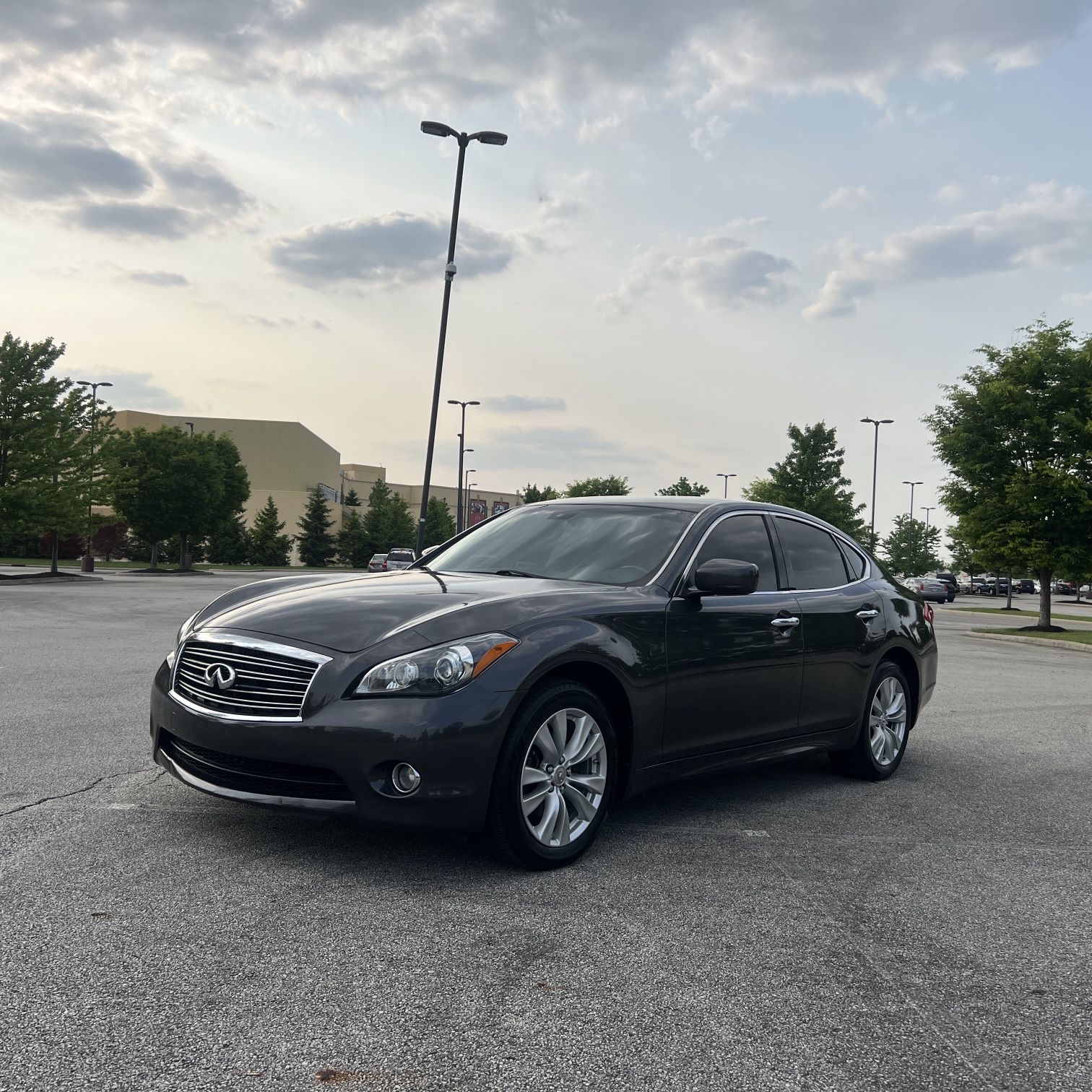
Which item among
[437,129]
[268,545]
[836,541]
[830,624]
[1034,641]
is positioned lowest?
[1034,641]

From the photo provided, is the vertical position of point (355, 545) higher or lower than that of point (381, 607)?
lower

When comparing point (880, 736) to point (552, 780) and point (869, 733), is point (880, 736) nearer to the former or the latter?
point (869, 733)

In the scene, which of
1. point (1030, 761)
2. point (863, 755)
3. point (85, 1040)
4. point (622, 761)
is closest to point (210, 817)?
point (622, 761)

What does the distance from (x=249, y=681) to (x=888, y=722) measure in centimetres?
415

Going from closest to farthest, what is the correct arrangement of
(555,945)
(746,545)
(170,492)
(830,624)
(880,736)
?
(555,945)
(746,545)
(830,624)
(880,736)
(170,492)

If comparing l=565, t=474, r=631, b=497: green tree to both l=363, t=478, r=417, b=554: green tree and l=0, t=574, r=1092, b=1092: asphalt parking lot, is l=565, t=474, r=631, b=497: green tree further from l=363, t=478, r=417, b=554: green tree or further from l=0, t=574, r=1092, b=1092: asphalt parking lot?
l=0, t=574, r=1092, b=1092: asphalt parking lot

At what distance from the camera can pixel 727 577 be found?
5176 mm

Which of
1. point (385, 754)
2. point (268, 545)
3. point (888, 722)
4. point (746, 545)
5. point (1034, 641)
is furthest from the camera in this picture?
point (268, 545)

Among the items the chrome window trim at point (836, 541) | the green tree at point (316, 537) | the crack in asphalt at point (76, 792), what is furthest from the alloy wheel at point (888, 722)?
the green tree at point (316, 537)

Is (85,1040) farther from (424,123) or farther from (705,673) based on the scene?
(424,123)

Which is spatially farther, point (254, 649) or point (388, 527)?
point (388, 527)

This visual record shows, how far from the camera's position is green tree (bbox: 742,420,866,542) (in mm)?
54125

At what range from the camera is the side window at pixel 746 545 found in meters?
5.86

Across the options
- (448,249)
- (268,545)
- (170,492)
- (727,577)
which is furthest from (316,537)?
(727,577)
